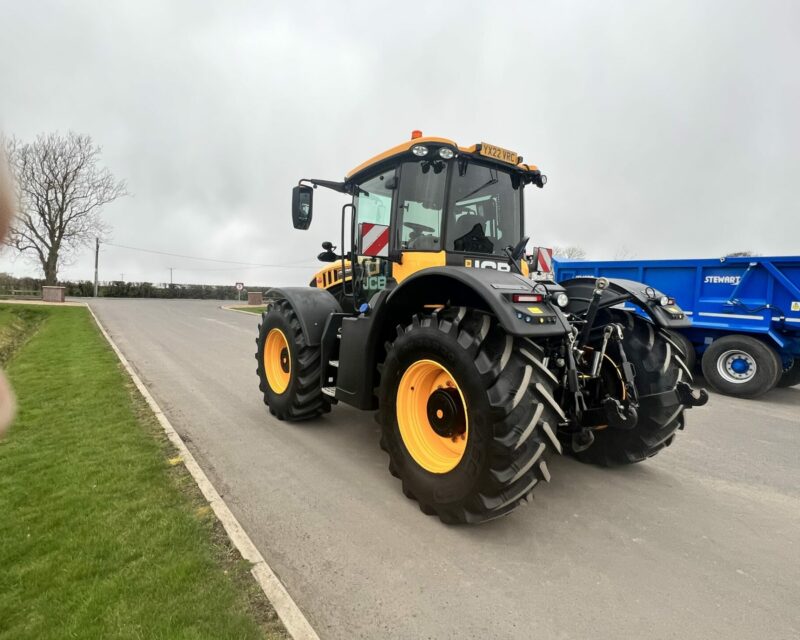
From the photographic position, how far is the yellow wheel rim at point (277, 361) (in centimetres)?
542

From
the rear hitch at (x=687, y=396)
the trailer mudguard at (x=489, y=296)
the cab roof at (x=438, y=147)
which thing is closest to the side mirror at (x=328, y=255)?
the cab roof at (x=438, y=147)

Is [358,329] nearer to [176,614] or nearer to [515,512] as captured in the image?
[515,512]

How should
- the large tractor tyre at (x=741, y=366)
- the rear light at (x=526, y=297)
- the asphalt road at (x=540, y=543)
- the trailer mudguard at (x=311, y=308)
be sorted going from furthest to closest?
1. the large tractor tyre at (x=741, y=366)
2. the trailer mudguard at (x=311, y=308)
3. the rear light at (x=526, y=297)
4. the asphalt road at (x=540, y=543)

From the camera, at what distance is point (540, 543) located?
2.85 metres

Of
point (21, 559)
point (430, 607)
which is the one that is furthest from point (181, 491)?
point (430, 607)

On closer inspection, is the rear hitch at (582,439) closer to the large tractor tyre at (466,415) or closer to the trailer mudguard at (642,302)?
the large tractor tyre at (466,415)

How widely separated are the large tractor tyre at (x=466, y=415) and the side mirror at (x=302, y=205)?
224 cm

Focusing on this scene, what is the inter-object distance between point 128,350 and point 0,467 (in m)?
6.56

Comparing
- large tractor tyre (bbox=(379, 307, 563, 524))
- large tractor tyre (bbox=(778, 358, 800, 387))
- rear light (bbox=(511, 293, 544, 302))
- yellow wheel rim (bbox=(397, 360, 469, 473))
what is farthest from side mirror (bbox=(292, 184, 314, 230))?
large tractor tyre (bbox=(778, 358, 800, 387))

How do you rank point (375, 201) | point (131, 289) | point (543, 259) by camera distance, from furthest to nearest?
point (131, 289) → point (543, 259) → point (375, 201)

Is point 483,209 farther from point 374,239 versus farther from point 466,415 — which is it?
point 466,415

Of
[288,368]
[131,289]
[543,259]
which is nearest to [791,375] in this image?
[543,259]

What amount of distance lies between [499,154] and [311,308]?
2.44 metres

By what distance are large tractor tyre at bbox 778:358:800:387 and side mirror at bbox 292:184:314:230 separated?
8.16 m
